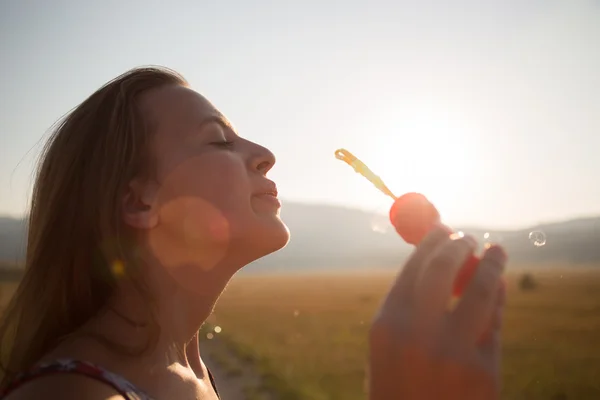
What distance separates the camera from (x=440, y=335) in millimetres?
1041

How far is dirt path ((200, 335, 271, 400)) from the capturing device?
37.2 ft

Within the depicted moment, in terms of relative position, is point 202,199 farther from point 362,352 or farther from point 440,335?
point 362,352

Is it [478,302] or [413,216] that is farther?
[413,216]

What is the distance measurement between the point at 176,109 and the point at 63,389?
58.6 inches

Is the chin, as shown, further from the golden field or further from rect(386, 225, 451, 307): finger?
the golden field

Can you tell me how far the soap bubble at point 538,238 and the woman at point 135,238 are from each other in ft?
7.29

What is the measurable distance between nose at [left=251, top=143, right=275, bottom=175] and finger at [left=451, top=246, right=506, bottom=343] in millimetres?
1686

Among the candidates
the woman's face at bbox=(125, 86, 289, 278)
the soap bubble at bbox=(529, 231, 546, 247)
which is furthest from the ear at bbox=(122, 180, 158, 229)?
the soap bubble at bbox=(529, 231, 546, 247)

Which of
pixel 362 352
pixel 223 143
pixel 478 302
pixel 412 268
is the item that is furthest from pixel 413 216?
pixel 362 352

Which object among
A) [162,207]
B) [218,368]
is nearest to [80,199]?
[162,207]

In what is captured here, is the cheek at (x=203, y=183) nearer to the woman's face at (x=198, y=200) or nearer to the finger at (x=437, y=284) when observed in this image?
the woman's face at (x=198, y=200)

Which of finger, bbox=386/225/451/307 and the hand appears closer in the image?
the hand

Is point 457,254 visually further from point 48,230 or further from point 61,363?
point 48,230

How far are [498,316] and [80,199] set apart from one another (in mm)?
1964
